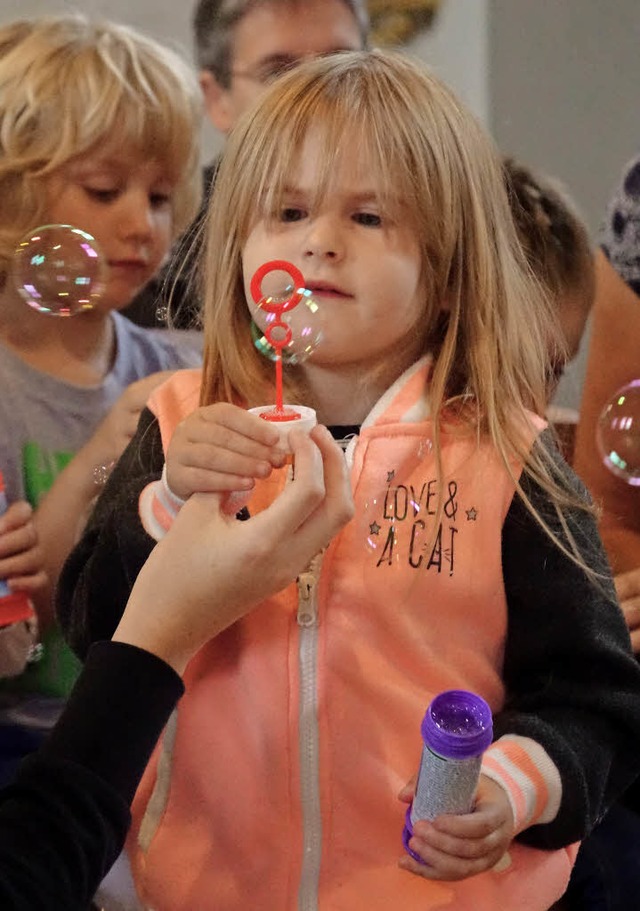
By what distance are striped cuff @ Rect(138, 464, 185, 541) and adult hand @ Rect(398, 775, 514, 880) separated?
270mm

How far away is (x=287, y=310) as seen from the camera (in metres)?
0.71

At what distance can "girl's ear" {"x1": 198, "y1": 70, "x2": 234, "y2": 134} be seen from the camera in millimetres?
1345

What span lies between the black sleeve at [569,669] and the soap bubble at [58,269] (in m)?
0.50

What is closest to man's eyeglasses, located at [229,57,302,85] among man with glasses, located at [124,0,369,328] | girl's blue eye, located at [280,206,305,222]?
man with glasses, located at [124,0,369,328]

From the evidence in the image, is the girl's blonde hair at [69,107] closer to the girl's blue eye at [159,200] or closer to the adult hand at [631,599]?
the girl's blue eye at [159,200]

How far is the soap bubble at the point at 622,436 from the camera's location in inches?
37.5

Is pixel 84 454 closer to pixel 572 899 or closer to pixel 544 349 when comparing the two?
pixel 544 349

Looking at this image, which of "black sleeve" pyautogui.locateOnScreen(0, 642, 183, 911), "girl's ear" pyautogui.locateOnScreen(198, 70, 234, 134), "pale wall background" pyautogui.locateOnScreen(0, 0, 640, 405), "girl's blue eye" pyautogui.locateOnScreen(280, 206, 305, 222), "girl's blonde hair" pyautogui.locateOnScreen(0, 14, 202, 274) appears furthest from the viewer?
"pale wall background" pyautogui.locateOnScreen(0, 0, 640, 405)

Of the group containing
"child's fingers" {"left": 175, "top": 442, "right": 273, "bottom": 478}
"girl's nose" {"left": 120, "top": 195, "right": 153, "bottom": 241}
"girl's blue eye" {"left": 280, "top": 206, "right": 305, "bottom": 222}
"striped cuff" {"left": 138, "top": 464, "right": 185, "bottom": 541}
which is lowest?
"striped cuff" {"left": 138, "top": 464, "right": 185, "bottom": 541}

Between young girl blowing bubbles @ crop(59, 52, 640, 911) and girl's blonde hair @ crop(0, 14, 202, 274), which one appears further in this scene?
girl's blonde hair @ crop(0, 14, 202, 274)

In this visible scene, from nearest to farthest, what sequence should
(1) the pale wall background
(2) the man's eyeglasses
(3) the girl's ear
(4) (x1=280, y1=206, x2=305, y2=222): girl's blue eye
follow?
(4) (x1=280, y1=206, x2=305, y2=222): girl's blue eye, (2) the man's eyeglasses, (3) the girl's ear, (1) the pale wall background

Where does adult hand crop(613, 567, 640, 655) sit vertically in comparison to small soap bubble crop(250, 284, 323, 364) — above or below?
below

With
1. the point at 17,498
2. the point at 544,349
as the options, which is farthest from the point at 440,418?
the point at 17,498

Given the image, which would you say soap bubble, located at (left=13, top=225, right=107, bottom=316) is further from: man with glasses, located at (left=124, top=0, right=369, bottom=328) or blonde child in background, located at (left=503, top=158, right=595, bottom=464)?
blonde child in background, located at (left=503, top=158, right=595, bottom=464)
